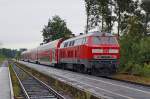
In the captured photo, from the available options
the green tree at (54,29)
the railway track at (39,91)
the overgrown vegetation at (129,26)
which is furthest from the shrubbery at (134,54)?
the green tree at (54,29)

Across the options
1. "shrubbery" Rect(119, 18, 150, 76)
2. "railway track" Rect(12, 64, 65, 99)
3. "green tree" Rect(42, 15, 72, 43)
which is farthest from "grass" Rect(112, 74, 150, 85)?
"green tree" Rect(42, 15, 72, 43)

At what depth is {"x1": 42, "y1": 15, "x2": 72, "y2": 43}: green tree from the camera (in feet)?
390

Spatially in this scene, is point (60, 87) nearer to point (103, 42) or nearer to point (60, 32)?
point (103, 42)

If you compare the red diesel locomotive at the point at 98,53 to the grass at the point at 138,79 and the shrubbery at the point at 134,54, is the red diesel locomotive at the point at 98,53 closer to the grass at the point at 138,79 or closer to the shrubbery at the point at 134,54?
the shrubbery at the point at 134,54

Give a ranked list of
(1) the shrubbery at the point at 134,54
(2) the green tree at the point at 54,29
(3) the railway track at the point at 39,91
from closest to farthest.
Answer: (3) the railway track at the point at 39,91 < (1) the shrubbery at the point at 134,54 < (2) the green tree at the point at 54,29

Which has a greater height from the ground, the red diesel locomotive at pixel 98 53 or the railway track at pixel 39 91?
the red diesel locomotive at pixel 98 53

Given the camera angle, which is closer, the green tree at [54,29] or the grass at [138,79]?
the grass at [138,79]

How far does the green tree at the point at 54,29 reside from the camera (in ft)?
390

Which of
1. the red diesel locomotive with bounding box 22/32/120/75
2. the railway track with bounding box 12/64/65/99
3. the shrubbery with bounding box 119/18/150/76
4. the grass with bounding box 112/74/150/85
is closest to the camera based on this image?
the railway track with bounding box 12/64/65/99

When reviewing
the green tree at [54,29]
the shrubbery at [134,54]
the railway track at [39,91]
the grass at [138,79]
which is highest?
the green tree at [54,29]

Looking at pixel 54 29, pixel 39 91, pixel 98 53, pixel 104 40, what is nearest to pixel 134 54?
pixel 104 40

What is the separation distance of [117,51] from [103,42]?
4.29ft

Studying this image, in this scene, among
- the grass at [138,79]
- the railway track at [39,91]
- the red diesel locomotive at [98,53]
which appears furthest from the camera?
the red diesel locomotive at [98,53]

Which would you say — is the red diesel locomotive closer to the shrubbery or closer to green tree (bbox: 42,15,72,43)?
the shrubbery
